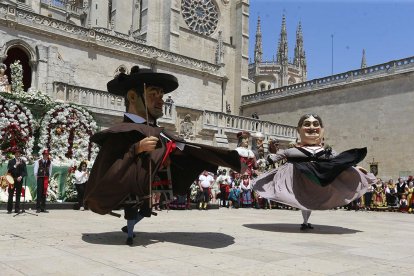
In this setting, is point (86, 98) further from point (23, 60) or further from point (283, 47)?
point (283, 47)

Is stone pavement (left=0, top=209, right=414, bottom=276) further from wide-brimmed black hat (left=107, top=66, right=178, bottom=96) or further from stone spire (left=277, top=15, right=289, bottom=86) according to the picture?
stone spire (left=277, top=15, right=289, bottom=86)

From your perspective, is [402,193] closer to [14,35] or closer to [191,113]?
[191,113]

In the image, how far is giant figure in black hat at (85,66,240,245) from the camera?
5404 millimetres

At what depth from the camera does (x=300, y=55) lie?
71625 mm

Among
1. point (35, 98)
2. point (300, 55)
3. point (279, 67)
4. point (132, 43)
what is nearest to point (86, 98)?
point (35, 98)

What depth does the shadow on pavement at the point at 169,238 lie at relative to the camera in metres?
5.62

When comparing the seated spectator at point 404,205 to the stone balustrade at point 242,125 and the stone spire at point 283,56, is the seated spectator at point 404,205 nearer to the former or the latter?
the stone balustrade at point 242,125

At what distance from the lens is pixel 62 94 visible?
55.6ft

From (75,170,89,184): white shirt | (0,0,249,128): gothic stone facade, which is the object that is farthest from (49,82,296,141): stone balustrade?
(75,170,89,184): white shirt

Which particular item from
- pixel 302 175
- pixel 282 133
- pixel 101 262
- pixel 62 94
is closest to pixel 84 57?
pixel 62 94

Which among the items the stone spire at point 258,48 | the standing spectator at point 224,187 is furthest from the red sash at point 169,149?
the stone spire at point 258,48

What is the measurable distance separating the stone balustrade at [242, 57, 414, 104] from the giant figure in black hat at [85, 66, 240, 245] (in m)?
22.1

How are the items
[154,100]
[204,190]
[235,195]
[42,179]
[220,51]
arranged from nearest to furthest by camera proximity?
[154,100], [42,179], [204,190], [235,195], [220,51]

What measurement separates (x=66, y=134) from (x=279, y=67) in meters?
54.7
